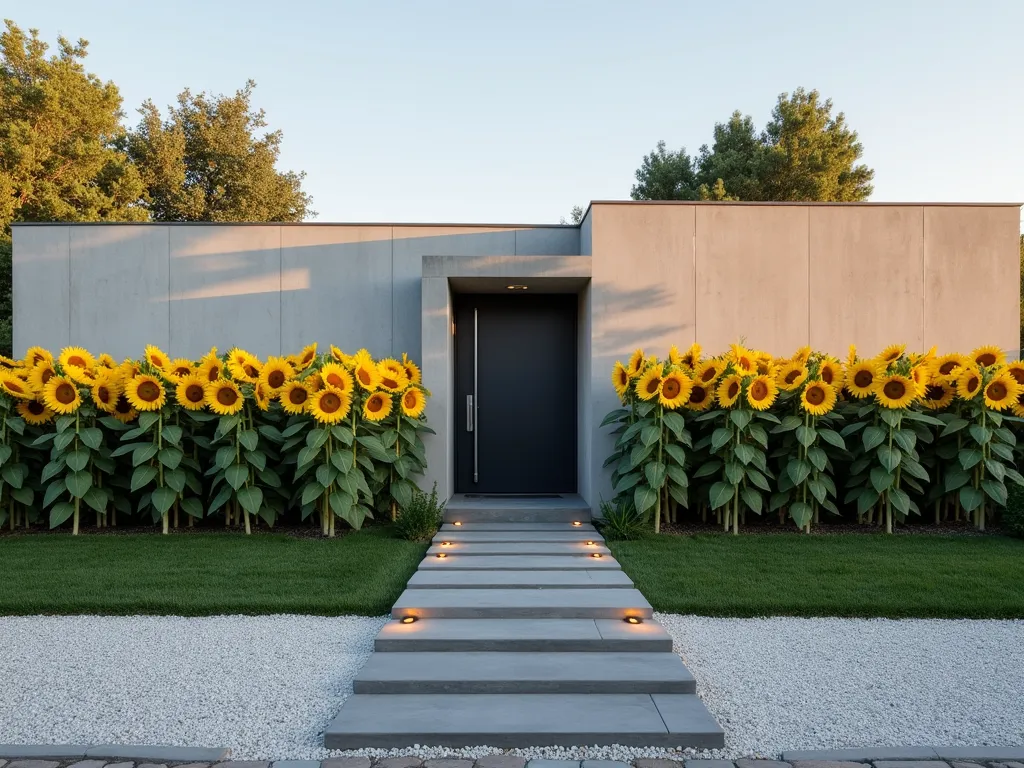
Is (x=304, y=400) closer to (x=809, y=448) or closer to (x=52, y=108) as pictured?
(x=809, y=448)

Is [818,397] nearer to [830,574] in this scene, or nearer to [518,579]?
[830,574]

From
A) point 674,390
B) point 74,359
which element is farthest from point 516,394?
point 74,359

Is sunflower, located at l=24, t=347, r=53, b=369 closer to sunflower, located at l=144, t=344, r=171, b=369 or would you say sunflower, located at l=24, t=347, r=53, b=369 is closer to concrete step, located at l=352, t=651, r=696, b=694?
sunflower, located at l=144, t=344, r=171, b=369

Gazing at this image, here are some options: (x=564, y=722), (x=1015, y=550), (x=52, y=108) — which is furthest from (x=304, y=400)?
(x=52, y=108)

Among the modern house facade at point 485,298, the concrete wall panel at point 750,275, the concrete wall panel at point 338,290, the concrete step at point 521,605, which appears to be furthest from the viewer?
the concrete wall panel at point 338,290

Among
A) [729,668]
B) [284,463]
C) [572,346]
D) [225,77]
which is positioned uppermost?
[225,77]

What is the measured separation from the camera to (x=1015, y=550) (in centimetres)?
589

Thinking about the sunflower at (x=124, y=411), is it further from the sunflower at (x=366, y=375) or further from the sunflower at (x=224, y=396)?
the sunflower at (x=366, y=375)

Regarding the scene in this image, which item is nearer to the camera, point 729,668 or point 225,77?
point 729,668

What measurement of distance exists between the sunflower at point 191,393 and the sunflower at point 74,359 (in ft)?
3.26

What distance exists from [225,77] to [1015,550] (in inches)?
895

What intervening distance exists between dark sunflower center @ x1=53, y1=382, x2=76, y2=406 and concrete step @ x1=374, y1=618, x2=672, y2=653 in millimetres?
4176

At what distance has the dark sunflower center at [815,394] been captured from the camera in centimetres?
636

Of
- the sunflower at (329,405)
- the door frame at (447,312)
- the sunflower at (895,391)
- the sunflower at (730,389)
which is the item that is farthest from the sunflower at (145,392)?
the sunflower at (895,391)
